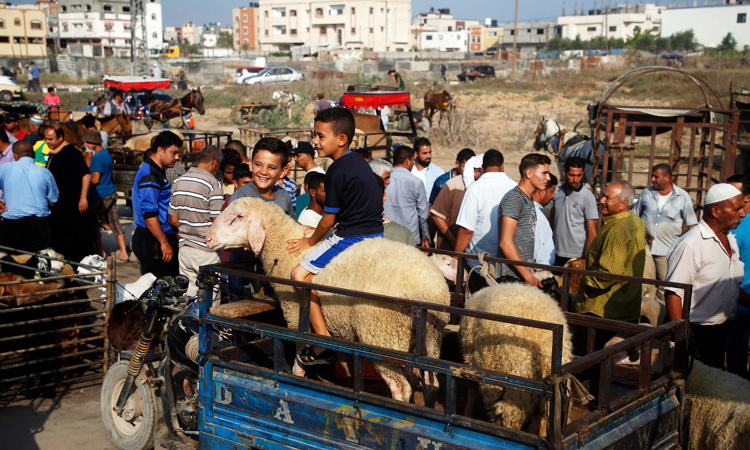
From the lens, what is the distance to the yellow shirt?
487 centimetres

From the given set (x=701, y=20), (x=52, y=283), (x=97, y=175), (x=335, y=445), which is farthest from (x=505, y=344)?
(x=701, y=20)

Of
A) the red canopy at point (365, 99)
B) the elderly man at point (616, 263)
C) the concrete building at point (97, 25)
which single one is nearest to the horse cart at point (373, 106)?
the red canopy at point (365, 99)

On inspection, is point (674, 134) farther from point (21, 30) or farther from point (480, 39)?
point (480, 39)

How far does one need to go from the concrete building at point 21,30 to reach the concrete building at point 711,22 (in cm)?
7479

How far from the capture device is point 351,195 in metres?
4.23

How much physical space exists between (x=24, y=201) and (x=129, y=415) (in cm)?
388

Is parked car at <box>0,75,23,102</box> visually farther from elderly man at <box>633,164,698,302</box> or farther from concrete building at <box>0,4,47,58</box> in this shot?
concrete building at <box>0,4,47,58</box>

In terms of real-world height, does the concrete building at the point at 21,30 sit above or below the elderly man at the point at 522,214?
above

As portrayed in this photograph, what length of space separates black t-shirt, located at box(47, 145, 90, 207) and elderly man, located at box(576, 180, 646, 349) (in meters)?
6.75

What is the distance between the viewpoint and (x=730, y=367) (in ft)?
17.7

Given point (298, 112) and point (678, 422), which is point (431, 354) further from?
point (298, 112)

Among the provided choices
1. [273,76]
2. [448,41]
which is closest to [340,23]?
[448,41]

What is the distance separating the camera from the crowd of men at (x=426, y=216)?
4.43 m

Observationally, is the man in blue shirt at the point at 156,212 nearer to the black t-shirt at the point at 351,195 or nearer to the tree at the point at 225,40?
the black t-shirt at the point at 351,195
